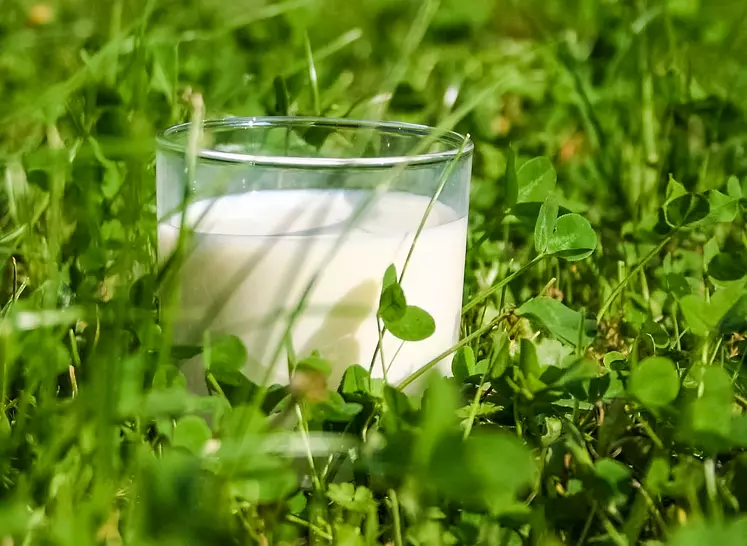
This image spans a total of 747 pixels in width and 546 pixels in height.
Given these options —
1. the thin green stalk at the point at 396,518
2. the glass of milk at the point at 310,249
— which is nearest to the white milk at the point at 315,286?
the glass of milk at the point at 310,249

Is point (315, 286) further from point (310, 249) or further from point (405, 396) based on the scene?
point (405, 396)

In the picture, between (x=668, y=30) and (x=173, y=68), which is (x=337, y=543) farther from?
(x=668, y=30)

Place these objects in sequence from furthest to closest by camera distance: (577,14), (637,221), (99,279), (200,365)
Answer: (577,14) → (637,221) → (99,279) → (200,365)

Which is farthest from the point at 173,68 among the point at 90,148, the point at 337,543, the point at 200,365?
the point at 337,543

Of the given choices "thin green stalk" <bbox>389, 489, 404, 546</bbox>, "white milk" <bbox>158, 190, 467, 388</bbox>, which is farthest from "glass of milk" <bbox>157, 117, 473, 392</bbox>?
"thin green stalk" <bbox>389, 489, 404, 546</bbox>

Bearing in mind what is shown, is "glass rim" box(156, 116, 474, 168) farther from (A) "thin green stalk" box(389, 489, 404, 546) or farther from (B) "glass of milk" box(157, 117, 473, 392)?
(A) "thin green stalk" box(389, 489, 404, 546)

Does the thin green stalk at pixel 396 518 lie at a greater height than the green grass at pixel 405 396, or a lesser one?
lesser

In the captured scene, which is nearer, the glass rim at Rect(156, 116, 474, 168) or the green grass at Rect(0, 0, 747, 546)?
the green grass at Rect(0, 0, 747, 546)

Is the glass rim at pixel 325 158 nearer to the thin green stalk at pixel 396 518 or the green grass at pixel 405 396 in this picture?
the green grass at pixel 405 396
